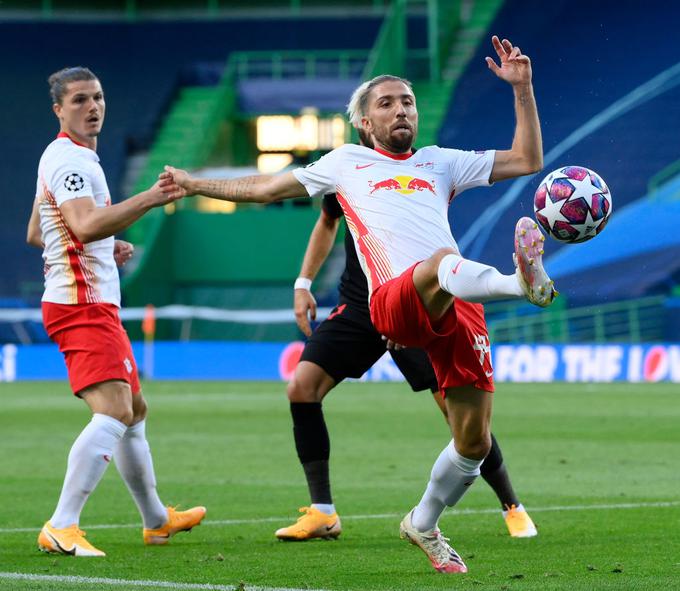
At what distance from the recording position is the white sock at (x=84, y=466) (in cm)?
650

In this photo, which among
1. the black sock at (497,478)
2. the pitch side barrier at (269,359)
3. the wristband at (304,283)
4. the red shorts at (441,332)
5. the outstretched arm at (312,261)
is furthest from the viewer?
the pitch side barrier at (269,359)

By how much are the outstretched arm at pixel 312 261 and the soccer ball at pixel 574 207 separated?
5.40ft

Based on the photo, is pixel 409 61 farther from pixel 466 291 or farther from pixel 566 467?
pixel 466 291

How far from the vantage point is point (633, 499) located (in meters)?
8.64

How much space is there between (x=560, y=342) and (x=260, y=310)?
686 centimetres

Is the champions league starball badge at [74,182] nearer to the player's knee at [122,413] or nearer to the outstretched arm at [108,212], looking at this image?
the outstretched arm at [108,212]

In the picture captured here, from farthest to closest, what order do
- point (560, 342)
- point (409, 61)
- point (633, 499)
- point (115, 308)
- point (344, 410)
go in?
1. point (409, 61)
2. point (560, 342)
3. point (344, 410)
4. point (633, 499)
5. point (115, 308)

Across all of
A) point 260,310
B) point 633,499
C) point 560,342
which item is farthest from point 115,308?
point 260,310

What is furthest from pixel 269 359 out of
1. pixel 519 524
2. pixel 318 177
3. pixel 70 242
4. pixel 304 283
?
pixel 318 177

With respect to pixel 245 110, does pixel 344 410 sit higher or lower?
lower

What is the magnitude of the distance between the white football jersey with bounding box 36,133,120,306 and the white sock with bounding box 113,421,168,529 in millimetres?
655

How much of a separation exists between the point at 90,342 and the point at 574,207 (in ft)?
7.43

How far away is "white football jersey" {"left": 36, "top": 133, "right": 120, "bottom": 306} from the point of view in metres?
6.67

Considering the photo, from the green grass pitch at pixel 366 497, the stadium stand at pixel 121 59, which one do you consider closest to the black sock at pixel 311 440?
the green grass pitch at pixel 366 497
